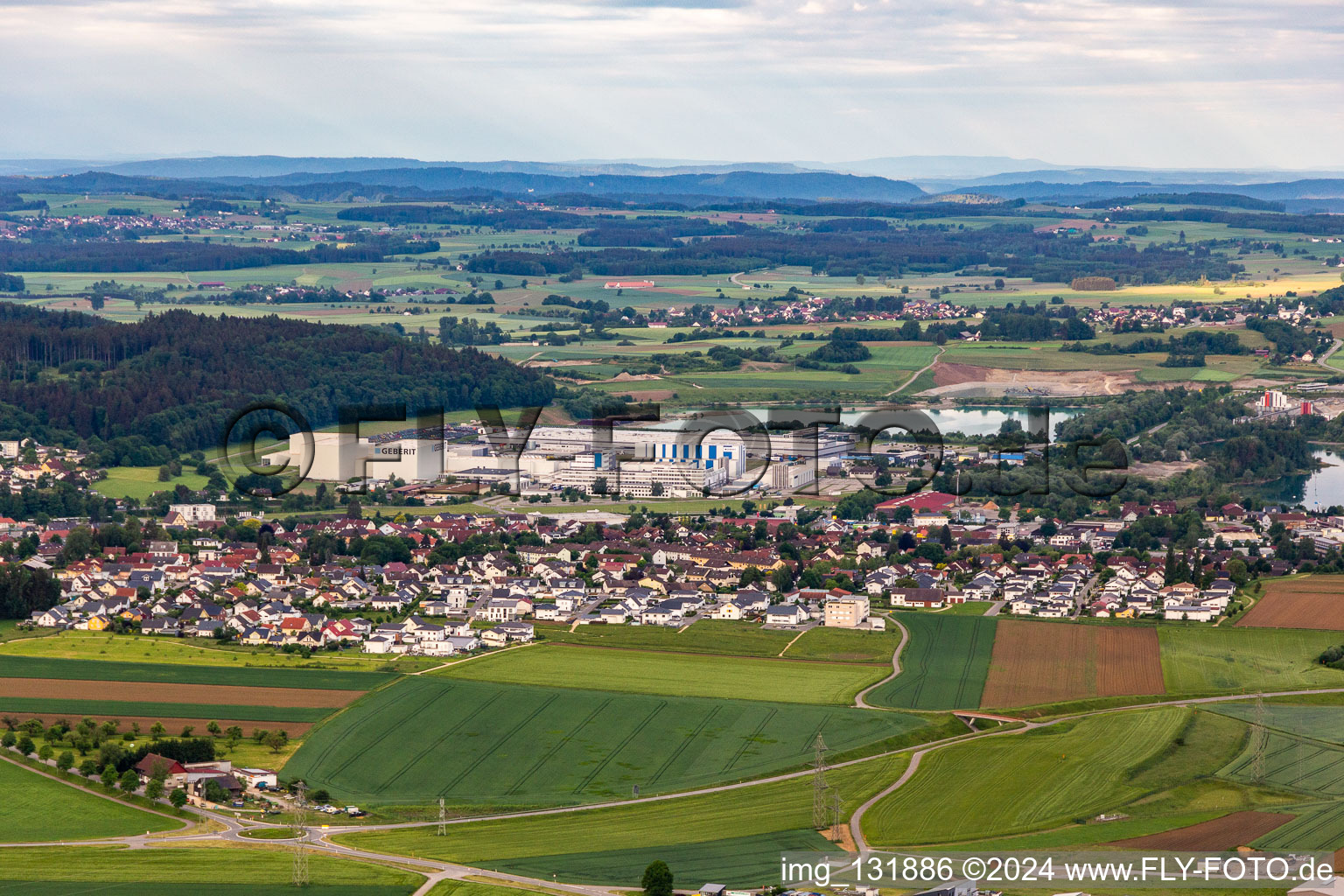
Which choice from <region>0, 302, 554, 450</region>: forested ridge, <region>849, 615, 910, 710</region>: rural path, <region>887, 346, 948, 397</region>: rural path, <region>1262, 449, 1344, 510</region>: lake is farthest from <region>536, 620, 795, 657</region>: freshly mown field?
<region>887, 346, 948, 397</region>: rural path

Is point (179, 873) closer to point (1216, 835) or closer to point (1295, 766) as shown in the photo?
point (1216, 835)

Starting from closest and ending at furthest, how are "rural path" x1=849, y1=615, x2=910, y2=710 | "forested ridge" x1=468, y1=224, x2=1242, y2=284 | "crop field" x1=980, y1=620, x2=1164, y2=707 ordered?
"rural path" x1=849, y1=615, x2=910, y2=710, "crop field" x1=980, y1=620, x2=1164, y2=707, "forested ridge" x1=468, y1=224, x2=1242, y2=284

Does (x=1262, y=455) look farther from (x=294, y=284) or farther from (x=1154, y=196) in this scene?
(x=1154, y=196)

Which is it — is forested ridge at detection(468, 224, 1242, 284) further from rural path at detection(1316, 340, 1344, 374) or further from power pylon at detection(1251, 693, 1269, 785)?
power pylon at detection(1251, 693, 1269, 785)

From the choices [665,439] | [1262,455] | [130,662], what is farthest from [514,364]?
[130,662]

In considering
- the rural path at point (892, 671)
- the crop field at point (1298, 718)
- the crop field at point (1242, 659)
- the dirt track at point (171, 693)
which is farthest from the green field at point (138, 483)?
the crop field at point (1298, 718)

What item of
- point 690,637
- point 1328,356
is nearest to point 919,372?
point 1328,356
